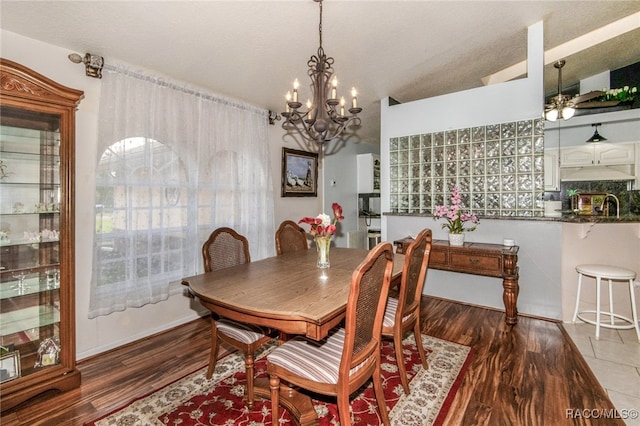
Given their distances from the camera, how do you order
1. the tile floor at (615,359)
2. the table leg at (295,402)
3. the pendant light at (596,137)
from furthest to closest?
the pendant light at (596,137) < the tile floor at (615,359) < the table leg at (295,402)

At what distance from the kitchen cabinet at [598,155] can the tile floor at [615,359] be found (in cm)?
283

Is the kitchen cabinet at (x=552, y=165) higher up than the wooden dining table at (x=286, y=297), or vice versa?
the kitchen cabinet at (x=552, y=165)

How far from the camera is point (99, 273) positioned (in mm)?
2396

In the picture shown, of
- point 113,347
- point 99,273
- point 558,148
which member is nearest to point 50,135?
point 99,273

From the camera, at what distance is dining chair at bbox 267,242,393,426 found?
51.2 inches

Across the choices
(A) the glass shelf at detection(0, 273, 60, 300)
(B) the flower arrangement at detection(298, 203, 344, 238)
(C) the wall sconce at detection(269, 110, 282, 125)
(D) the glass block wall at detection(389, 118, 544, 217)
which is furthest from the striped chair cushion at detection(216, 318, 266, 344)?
(C) the wall sconce at detection(269, 110, 282, 125)

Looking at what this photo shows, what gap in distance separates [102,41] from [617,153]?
6349mm

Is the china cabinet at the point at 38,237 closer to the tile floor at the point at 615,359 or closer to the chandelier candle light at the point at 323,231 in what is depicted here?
the chandelier candle light at the point at 323,231

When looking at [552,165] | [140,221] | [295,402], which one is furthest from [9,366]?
[552,165]

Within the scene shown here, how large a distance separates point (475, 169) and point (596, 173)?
2.70 metres

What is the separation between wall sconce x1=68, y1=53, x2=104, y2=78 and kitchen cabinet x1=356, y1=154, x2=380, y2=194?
441 cm

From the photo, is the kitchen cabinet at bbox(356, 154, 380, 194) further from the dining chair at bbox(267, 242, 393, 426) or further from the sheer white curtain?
the dining chair at bbox(267, 242, 393, 426)

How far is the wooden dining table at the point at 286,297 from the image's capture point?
1.32m

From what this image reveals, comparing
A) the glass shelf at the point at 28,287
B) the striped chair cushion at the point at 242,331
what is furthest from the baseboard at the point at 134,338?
the striped chair cushion at the point at 242,331
